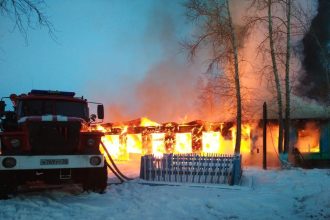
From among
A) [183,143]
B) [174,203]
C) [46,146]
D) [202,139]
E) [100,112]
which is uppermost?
[100,112]

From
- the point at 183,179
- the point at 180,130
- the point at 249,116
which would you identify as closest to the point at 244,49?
→ the point at 249,116

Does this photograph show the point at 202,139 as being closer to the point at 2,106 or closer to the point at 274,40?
the point at 274,40

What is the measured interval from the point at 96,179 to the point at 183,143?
17.8 m

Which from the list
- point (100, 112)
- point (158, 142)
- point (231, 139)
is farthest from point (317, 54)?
point (100, 112)

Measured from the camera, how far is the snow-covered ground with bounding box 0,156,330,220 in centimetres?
938

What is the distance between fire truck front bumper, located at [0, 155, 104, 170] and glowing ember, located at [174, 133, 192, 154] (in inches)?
703

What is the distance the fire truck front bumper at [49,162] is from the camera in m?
10.6

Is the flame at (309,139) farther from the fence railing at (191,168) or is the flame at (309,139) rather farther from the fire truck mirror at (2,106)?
the fire truck mirror at (2,106)

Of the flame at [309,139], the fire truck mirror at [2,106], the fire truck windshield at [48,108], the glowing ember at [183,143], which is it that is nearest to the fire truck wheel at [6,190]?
the fire truck windshield at [48,108]

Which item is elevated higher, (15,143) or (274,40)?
(274,40)

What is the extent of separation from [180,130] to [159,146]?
2265mm

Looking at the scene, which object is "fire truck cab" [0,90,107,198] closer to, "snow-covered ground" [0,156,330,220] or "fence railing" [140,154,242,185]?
"snow-covered ground" [0,156,330,220]

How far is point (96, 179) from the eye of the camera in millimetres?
12031

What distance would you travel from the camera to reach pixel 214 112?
30.8 m
